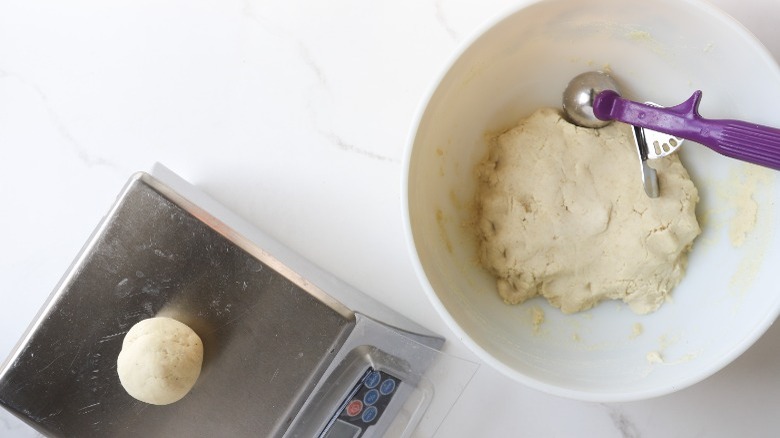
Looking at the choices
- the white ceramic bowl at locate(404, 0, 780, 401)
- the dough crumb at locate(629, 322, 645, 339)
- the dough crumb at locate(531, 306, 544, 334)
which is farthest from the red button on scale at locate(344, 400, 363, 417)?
the dough crumb at locate(629, 322, 645, 339)

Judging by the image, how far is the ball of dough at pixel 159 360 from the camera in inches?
A: 42.2

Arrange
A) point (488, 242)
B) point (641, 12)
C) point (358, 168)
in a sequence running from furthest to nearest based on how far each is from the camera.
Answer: point (358, 168) → point (488, 242) → point (641, 12)

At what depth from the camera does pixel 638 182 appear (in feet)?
3.65

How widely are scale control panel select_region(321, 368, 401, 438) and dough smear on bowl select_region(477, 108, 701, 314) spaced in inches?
10.6

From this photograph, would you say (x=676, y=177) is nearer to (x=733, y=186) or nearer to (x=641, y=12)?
(x=733, y=186)

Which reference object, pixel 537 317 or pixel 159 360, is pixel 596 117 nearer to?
pixel 537 317

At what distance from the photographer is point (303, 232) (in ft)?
4.34

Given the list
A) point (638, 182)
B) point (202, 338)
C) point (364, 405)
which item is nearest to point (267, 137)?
point (202, 338)

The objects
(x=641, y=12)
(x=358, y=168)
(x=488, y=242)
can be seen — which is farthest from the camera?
(x=358, y=168)

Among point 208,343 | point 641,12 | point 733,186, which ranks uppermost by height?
point 641,12

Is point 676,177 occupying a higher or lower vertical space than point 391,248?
Answer: higher

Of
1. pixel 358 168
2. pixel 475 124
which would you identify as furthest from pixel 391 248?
pixel 475 124

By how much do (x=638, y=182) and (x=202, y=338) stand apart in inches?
29.1

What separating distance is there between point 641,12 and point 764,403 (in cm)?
74
